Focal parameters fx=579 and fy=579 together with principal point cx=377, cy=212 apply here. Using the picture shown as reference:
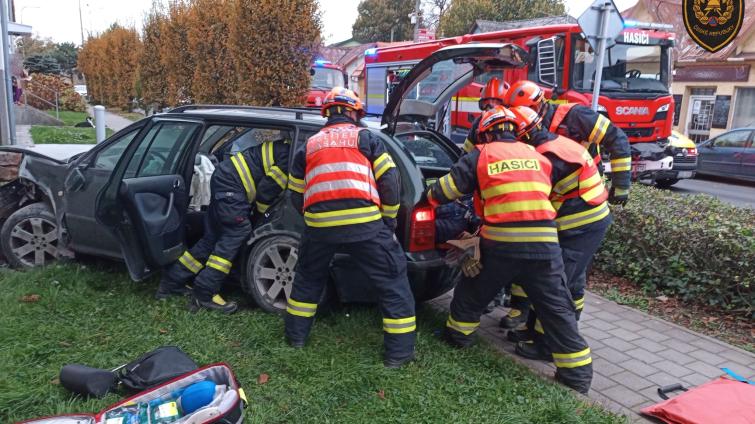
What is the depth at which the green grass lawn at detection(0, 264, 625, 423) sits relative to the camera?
308 centimetres

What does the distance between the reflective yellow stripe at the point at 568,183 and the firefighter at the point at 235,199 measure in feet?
6.08

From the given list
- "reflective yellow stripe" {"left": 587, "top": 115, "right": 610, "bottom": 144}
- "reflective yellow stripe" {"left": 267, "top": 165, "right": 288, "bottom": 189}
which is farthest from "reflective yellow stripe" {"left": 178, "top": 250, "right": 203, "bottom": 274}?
"reflective yellow stripe" {"left": 587, "top": 115, "right": 610, "bottom": 144}

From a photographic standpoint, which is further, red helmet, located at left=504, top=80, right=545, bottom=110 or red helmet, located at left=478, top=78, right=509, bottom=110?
red helmet, located at left=478, top=78, right=509, bottom=110

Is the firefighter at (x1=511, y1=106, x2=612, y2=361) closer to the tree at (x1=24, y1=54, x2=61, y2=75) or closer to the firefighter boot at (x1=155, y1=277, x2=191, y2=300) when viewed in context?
the firefighter boot at (x1=155, y1=277, x2=191, y2=300)

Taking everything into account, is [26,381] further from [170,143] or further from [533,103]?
[533,103]

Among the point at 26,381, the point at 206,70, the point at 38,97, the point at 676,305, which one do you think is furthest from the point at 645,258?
the point at 38,97

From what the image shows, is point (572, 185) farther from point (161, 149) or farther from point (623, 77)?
point (623, 77)

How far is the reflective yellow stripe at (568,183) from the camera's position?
3701 mm

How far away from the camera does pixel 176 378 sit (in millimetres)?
3068

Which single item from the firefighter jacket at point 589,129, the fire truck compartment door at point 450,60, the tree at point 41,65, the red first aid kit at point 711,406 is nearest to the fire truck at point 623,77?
the fire truck compartment door at point 450,60

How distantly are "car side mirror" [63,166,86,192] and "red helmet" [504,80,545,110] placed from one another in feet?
11.2

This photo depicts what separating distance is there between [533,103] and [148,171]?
3.01 meters

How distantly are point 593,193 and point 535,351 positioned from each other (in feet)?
3.69

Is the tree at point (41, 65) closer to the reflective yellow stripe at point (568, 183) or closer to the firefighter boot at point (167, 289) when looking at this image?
the firefighter boot at point (167, 289)
